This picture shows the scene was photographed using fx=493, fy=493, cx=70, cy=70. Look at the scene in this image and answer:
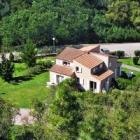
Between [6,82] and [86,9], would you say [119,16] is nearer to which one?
[86,9]

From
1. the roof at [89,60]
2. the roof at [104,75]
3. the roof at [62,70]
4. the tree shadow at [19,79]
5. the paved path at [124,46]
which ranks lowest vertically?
the tree shadow at [19,79]

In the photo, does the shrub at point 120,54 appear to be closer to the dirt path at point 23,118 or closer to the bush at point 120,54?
the bush at point 120,54

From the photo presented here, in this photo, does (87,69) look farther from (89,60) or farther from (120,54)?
(120,54)

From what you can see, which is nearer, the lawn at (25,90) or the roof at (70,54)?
the lawn at (25,90)

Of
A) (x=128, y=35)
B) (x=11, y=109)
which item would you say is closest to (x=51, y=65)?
(x=128, y=35)

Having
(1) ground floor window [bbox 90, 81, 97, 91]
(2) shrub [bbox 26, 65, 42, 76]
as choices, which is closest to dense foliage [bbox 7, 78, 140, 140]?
(1) ground floor window [bbox 90, 81, 97, 91]

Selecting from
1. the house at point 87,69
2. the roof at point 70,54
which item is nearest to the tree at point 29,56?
the house at point 87,69
